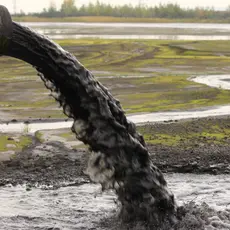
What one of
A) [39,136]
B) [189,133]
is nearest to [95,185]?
[39,136]

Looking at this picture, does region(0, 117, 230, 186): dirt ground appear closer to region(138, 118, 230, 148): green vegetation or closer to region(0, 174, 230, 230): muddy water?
region(138, 118, 230, 148): green vegetation

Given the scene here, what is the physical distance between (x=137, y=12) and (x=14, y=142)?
321 feet

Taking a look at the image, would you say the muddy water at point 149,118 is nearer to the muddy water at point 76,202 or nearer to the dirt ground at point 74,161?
the dirt ground at point 74,161

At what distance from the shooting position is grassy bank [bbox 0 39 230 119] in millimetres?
19438

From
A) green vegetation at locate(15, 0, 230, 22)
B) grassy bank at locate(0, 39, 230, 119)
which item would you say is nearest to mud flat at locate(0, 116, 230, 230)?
grassy bank at locate(0, 39, 230, 119)

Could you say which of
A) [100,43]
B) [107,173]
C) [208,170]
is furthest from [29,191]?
[100,43]

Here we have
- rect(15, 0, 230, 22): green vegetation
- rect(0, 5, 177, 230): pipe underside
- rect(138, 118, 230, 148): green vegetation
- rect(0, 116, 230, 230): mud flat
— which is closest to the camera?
rect(0, 5, 177, 230): pipe underside

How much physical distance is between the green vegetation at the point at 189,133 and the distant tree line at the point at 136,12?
90.8 metres

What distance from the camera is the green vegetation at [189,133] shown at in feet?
46.4

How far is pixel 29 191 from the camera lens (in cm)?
1073

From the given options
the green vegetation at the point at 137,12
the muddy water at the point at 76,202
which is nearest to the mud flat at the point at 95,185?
the muddy water at the point at 76,202

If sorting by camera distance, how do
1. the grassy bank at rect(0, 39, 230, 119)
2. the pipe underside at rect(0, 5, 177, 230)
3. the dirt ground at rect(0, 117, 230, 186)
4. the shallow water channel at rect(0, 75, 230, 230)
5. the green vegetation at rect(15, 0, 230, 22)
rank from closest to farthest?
the pipe underside at rect(0, 5, 177, 230) → the shallow water channel at rect(0, 75, 230, 230) → the dirt ground at rect(0, 117, 230, 186) → the grassy bank at rect(0, 39, 230, 119) → the green vegetation at rect(15, 0, 230, 22)

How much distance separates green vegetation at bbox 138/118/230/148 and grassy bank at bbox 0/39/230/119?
2.81m

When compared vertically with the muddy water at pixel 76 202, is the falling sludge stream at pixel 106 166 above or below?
above
